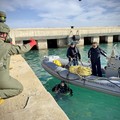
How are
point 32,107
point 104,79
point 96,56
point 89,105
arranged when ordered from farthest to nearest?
point 96,56
point 104,79
point 89,105
point 32,107

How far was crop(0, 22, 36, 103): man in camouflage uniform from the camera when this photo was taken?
291 centimetres

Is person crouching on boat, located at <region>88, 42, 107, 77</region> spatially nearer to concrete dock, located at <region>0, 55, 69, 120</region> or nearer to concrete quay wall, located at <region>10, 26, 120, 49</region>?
concrete dock, located at <region>0, 55, 69, 120</region>

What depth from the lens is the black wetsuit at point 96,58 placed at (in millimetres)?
7444

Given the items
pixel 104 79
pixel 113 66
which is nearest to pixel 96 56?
pixel 113 66

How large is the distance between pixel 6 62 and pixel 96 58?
17.2ft

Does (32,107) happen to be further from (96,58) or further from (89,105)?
(96,58)

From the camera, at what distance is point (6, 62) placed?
3.09 m

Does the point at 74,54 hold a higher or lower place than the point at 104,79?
higher

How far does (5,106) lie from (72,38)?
76.0 feet

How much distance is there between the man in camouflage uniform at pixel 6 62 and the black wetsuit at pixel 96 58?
15.6 ft

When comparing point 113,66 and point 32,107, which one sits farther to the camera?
point 113,66

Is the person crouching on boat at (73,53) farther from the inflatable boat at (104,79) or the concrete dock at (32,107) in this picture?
the concrete dock at (32,107)

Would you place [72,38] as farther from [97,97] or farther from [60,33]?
[97,97]

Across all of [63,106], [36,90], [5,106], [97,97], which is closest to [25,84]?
[36,90]
